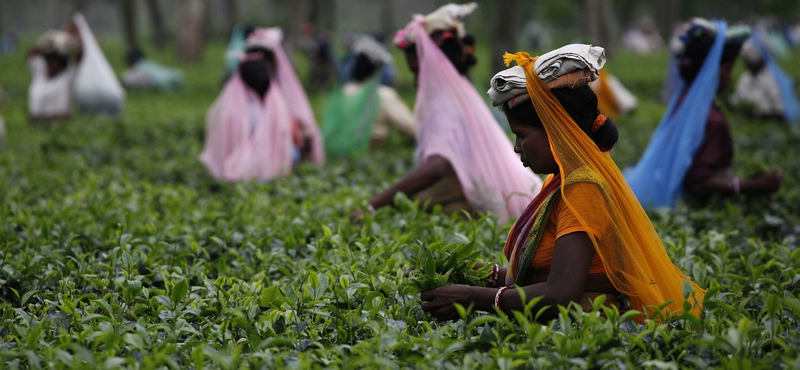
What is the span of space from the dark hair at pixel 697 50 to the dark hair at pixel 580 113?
8.71 ft

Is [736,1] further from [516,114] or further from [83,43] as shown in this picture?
[516,114]

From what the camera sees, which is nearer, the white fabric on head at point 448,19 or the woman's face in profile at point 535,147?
the woman's face in profile at point 535,147

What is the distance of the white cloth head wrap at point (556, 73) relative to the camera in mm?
2332

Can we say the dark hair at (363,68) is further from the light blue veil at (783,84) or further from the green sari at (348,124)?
the light blue veil at (783,84)

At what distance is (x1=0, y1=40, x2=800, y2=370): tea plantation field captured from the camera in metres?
2.08

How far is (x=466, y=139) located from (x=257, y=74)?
308 centimetres

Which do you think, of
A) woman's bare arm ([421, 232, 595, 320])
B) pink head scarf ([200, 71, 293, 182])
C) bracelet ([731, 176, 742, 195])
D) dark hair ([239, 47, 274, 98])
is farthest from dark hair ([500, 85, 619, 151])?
dark hair ([239, 47, 274, 98])

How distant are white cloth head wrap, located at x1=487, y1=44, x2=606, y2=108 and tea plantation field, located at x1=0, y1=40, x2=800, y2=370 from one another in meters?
0.65

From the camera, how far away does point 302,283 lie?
103 inches

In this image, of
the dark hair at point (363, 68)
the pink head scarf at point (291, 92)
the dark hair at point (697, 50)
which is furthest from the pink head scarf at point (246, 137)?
the dark hair at point (697, 50)

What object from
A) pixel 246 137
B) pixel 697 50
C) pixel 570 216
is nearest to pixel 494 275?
pixel 570 216

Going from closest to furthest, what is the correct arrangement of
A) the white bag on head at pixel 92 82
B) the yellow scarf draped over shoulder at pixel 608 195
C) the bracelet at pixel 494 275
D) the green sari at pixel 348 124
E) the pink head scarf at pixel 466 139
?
the yellow scarf draped over shoulder at pixel 608 195 < the bracelet at pixel 494 275 < the pink head scarf at pixel 466 139 < the green sari at pixel 348 124 < the white bag on head at pixel 92 82

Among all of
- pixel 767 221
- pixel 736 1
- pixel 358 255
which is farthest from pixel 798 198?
pixel 736 1

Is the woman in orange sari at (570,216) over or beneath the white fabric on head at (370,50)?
beneath
